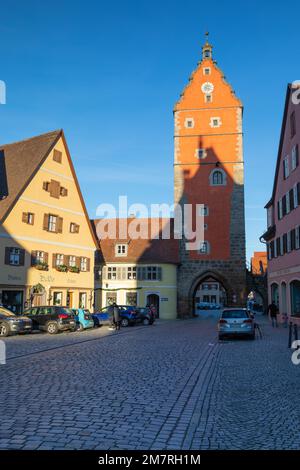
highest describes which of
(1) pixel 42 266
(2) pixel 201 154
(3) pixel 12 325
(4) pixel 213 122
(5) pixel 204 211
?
(4) pixel 213 122

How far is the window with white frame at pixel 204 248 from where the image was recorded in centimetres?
4775

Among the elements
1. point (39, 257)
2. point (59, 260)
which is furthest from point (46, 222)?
point (59, 260)

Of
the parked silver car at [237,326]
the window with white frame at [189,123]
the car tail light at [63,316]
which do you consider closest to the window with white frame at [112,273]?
the window with white frame at [189,123]

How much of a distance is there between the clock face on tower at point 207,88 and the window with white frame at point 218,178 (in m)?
9.56

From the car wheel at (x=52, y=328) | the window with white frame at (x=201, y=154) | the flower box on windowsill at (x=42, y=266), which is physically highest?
the window with white frame at (x=201, y=154)

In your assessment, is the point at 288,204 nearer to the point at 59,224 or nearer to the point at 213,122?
the point at 59,224

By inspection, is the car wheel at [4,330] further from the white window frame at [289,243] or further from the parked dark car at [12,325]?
the white window frame at [289,243]

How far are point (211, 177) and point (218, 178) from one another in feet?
2.53

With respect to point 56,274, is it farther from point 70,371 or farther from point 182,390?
point 182,390

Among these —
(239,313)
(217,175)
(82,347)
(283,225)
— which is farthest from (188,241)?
(82,347)

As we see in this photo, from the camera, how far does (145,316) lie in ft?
116
